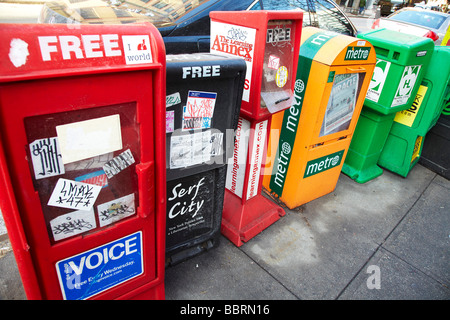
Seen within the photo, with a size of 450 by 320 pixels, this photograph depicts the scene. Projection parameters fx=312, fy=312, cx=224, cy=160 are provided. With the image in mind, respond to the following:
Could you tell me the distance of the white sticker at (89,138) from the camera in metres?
1.30

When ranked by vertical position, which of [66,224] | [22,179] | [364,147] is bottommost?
[364,147]

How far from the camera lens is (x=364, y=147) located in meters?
3.69

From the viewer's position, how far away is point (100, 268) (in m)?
1.68

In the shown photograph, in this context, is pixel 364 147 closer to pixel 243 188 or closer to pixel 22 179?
pixel 243 188

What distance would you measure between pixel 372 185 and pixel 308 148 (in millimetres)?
1380

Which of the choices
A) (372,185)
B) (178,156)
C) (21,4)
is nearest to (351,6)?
(21,4)

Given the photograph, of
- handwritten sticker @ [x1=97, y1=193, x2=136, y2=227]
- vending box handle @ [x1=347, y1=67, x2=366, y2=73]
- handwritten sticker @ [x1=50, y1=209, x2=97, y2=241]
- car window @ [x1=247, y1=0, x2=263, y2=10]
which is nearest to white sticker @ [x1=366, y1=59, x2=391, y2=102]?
vending box handle @ [x1=347, y1=67, x2=366, y2=73]

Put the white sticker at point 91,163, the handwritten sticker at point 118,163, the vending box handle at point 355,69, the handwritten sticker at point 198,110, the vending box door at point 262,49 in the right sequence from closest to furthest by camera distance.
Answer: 1. the white sticker at point 91,163
2. the handwritten sticker at point 118,163
3. the handwritten sticker at point 198,110
4. the vending box door at point 262,49
5. the vending box handle at point 355,69

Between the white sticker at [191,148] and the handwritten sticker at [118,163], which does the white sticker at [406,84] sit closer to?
the white sticker at [191,148]

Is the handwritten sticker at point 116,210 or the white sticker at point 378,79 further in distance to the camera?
the white sticker at point 378,79

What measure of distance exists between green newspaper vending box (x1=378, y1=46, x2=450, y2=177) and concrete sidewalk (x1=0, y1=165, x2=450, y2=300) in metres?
0.60

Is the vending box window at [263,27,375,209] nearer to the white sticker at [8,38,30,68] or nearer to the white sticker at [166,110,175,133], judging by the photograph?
the white sticker at [166,110,175,133]

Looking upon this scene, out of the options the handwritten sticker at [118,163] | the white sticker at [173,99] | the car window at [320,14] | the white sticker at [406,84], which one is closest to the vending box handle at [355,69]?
the white sticker at [406,84]

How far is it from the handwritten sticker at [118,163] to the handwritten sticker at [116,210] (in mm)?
158
